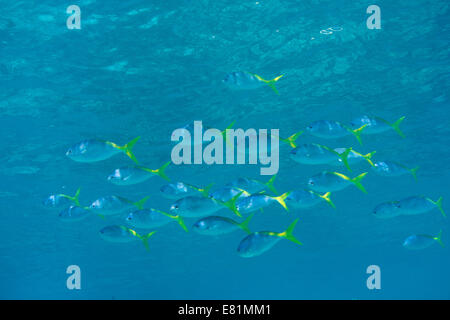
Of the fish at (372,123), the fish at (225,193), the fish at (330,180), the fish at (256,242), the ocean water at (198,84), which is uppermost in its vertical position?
the ocean water at (198,84)

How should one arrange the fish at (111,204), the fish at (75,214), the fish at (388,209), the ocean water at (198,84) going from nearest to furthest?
1. the fish at (111,204)
2. the fish at (388,209)
3. the fish at (75,214)
4. the ocean water at (198,84)

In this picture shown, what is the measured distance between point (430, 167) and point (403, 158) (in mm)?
3531

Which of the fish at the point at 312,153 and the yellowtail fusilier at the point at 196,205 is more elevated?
the fish at the point at 312,153

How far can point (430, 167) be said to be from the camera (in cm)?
2559

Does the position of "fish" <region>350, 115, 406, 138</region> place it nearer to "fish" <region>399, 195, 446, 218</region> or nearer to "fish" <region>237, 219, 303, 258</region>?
"fish" <region>399, 195, 446, 218</region>

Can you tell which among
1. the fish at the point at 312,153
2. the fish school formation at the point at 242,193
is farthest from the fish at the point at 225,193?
the fish at the point at 312,153

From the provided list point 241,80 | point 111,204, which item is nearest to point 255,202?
point 241,80

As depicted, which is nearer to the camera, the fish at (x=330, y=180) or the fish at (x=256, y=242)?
the fish at (x=256, y=242)

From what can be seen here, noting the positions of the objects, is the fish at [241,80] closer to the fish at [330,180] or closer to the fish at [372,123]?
the fish at [330,180]

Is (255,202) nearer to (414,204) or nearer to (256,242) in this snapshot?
(256,242)

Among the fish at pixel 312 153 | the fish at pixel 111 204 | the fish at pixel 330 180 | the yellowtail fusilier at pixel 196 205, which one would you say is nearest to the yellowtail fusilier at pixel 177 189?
the fish at pixel 111 204

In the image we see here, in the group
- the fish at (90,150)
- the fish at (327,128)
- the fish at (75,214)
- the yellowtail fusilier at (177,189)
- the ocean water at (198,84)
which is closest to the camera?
the fish at (90,150)

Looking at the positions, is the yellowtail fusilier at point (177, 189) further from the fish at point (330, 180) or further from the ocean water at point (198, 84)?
the ocean water at point (198, 84)
